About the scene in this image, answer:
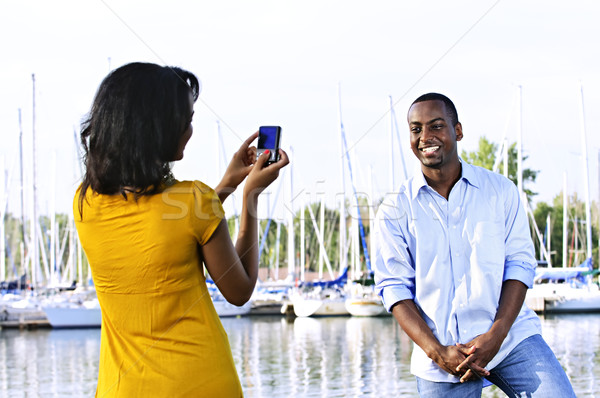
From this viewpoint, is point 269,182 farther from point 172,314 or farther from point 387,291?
point 387,291

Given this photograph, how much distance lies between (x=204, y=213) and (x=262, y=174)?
1.43 ft

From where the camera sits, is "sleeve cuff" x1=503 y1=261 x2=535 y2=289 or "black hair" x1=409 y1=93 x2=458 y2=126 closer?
"sleeve cuff" x1=503 y1=261 x2=535 y2=289

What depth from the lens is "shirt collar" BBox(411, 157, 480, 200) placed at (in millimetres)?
3840

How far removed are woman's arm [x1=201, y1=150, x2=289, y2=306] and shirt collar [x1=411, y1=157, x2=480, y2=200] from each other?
1.20 metres

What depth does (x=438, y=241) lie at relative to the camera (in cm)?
373

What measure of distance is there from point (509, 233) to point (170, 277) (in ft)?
6.36

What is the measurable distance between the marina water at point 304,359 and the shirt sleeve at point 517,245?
32.8ft

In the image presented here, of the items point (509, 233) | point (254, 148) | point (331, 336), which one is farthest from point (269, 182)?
point (331, 336)

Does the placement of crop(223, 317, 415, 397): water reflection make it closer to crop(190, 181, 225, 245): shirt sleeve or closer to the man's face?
the man's face

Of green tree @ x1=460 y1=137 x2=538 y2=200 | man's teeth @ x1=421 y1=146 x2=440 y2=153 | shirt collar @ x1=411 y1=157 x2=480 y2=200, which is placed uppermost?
green tree @ x1=460 y1=137 x2=538 y2=200

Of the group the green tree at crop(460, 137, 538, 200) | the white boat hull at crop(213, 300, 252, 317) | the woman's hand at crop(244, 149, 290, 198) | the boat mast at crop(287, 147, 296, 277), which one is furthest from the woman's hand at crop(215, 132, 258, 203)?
the green tree at crop(460, 137, 538, 200)

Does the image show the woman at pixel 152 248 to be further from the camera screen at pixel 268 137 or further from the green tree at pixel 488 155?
the green tree at pixel 488 155

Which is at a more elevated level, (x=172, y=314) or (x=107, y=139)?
(x=107, y=139)

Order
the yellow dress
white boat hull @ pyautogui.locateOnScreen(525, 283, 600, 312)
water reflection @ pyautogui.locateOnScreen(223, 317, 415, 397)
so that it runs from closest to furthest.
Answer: the yellow dress → water reflection @ pyautogui.locateOnScreen(223, 317, 415, 397) → white boat hull @ pyautogui.locateOnScreen(525, 283, 600, 312)
